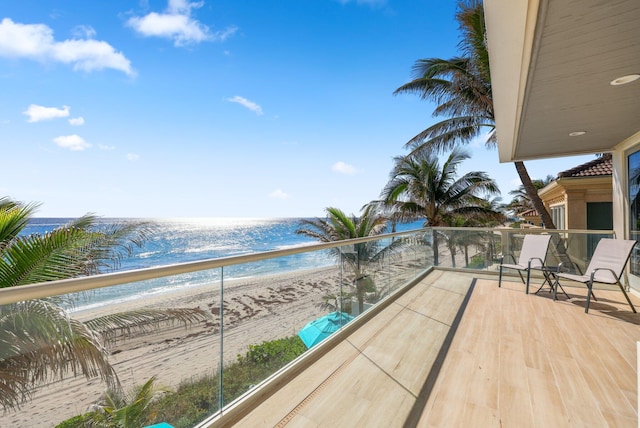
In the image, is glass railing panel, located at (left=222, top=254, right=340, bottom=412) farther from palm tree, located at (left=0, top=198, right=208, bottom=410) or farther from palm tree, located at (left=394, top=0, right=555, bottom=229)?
palm tree, located at (left=394, top=0, right=555, bottom=229)

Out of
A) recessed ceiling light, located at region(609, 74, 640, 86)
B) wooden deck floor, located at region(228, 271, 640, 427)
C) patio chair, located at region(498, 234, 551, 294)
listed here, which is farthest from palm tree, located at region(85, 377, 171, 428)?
patio chair, located at region(498, 234, 551, 294)

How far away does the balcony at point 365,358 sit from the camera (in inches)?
61.6

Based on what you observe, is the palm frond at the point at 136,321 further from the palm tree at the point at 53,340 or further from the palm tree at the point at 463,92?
the palm tree at the point at 463,92

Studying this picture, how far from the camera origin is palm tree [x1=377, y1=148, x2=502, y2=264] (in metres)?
11.3

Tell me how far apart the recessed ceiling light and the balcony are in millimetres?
2471

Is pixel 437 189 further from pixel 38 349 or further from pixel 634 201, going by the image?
pixel 38 349

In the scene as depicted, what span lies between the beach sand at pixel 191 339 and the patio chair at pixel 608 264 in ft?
13.0

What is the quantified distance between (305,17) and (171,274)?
1083 centimetres

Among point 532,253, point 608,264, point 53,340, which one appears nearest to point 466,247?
point 532,253

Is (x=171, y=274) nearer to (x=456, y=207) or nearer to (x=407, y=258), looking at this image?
(x=407, y=258)

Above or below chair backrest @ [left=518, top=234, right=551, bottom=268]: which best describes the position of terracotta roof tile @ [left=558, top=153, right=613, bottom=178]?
above

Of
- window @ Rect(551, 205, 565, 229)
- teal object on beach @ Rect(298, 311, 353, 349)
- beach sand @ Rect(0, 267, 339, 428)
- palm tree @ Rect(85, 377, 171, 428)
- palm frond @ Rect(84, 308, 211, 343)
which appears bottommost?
teal object on beach @ Rect(298, 311, 353, 349)

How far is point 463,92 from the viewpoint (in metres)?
9.02

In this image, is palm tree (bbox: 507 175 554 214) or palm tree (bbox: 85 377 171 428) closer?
palm tree (bbox: 85 377 171 428)
